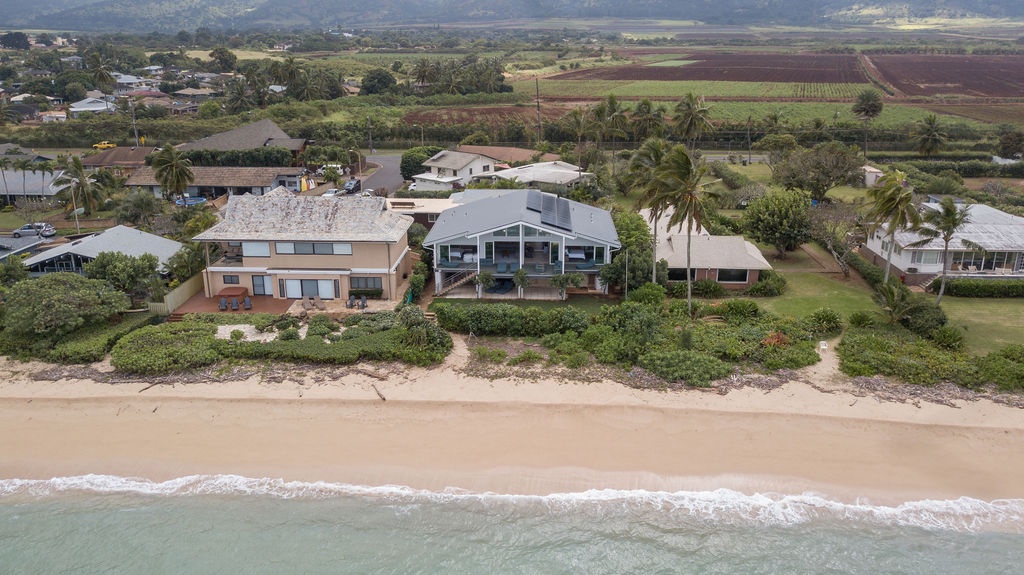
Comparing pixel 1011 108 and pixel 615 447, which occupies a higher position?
pixel 1011 108

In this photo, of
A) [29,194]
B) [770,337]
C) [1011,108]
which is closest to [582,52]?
[1011,108]

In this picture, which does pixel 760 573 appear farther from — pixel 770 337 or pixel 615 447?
pixel 770 337

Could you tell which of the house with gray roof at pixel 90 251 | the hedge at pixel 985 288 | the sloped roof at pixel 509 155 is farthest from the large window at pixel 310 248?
the sloped roof at pixel 509 155

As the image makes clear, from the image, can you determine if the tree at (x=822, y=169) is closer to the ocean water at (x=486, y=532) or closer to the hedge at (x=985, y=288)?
the hedge at (x=985, y=288)

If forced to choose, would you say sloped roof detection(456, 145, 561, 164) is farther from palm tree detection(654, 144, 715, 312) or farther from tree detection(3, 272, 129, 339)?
tree detection(3, 272, 129, 339)

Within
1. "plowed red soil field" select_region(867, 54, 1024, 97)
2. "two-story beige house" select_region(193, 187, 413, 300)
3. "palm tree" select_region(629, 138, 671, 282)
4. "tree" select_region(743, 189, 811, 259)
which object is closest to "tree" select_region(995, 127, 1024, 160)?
"tree" select_region(743, 189, 811, 259)
